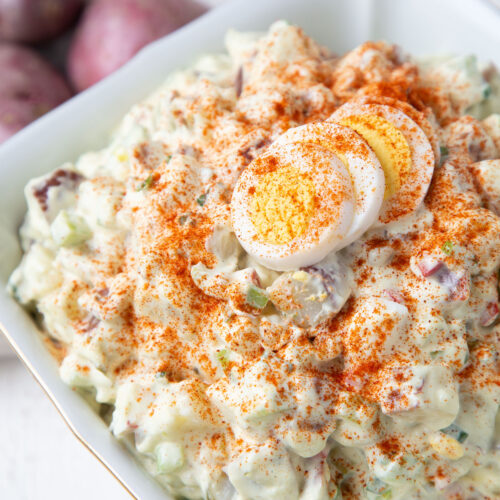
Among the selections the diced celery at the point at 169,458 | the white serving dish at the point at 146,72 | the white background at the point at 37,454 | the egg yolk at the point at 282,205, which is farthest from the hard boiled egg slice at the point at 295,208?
the white background at the point at 37,454

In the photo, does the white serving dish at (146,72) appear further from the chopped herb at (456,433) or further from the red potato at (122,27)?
the chopped herb at (456,433)

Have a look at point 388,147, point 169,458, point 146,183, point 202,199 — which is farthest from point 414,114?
point 169,458

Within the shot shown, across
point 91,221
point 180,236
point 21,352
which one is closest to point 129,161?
point 91,221

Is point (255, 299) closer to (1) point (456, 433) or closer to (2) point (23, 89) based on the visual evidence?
(1) point (456, 433)

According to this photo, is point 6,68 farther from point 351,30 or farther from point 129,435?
point 129,435

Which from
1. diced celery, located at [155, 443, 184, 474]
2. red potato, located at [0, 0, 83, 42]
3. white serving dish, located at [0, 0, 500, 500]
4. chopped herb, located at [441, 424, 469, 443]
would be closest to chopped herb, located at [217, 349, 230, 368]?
diced celery, located at [155, 443, 184, 474]

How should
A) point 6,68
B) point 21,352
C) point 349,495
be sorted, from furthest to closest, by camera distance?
point 6,68, point 21,352, point 349,495
